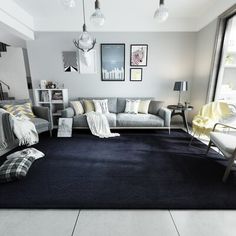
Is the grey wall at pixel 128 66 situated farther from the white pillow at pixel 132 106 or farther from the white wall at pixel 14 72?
the white wall at pixel 14 72

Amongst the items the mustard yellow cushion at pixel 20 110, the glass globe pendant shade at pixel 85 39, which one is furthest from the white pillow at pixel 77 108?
the glass globe pendant shade at pixel 85 39

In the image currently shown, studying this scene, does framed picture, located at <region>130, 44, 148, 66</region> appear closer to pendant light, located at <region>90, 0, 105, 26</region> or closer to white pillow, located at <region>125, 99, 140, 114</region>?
white pillow, located at <region>125, 99, 140, 114</region>

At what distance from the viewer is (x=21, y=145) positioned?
2.79 m

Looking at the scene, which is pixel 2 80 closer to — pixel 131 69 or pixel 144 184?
pixel 131 69

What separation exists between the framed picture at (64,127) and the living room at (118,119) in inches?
0.8

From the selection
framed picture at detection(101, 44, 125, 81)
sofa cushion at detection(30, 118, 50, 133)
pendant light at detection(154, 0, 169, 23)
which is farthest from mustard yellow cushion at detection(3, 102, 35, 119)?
pendant light at detection(154, 0, 169, 23)

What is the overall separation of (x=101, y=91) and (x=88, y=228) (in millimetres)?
3230

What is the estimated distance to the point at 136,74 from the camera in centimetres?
395

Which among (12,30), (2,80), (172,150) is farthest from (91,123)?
(2,80)

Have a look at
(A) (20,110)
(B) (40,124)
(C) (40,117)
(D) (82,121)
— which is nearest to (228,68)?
(D) (82,121)

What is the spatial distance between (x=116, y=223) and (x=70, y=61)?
368 centimetres

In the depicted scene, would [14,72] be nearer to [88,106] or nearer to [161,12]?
[88,106]

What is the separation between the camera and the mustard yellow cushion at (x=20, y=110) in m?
2.91

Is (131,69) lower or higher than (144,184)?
higher
